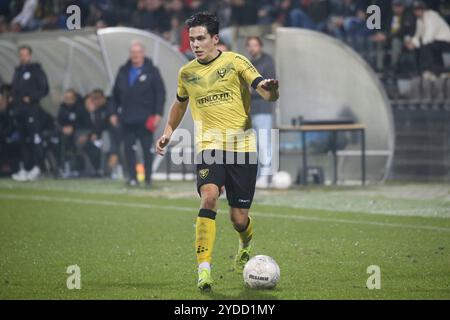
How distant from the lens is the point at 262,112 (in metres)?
21.1

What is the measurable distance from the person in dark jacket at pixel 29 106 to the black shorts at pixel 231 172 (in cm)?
1342

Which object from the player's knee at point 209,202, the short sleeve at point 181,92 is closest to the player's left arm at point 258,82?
the short sleeve at point 181,92

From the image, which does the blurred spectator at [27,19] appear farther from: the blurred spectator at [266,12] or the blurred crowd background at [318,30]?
the blurred spectator at [266,12]

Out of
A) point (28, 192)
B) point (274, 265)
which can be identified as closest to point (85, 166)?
point (28, 192)

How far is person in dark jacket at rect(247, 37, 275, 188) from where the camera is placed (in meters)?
19.5

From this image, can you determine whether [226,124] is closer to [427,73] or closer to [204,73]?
[204,73]

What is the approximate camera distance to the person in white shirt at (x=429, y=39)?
856 inches

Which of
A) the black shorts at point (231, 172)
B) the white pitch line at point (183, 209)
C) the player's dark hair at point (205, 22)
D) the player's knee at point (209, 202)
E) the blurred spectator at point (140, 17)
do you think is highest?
the blurred spectator at point (140, 17)

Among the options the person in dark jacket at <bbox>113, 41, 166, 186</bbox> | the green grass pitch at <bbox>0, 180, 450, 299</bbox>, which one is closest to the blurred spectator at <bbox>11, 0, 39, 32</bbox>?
the person in dark jacket at <bbox>113, 41, 166, 186</bbox>

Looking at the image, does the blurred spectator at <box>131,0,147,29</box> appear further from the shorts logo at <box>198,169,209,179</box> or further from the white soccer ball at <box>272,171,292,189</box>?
the shorts logo at <box>198,169,209,179</box>

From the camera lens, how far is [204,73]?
10.5 metres

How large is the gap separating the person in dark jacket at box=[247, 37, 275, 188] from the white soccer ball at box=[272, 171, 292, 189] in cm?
41

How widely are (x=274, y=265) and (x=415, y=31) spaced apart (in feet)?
43.5

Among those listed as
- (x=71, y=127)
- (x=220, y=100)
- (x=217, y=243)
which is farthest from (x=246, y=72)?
(x=71, y=127)
